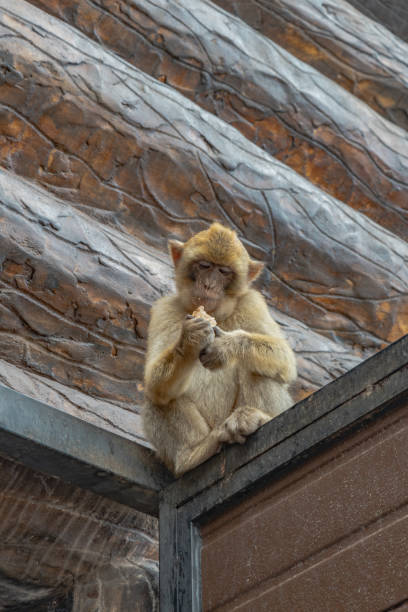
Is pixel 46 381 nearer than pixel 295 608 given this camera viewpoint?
No

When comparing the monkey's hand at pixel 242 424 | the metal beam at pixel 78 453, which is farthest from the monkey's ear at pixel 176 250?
the monkey's hand at pixel 242 424

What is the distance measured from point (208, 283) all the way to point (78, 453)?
110cm

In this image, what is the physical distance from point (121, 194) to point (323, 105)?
101 inches

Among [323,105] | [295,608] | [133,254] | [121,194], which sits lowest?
[295,608]

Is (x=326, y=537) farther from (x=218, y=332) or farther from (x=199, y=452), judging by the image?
(x=218, y=332)

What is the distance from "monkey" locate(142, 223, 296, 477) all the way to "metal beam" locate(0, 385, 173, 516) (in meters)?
0.12

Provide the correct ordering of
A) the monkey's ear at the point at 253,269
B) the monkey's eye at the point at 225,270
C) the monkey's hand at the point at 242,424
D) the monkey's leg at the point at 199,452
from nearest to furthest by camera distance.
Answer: the monkey's hand at the point at 242,424 → the monkey's leg at the point at 199,452 → the monkey's eye at the point at 225,270 → the monkey's ear at the point at 253,269

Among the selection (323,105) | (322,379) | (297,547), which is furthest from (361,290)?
(297,547)

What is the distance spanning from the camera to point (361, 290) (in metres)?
7.60

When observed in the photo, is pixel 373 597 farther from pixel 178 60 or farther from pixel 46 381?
pixel 178 60

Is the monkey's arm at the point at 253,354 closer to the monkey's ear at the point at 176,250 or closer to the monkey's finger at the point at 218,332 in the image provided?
the monkey's finger at the point at 218,332

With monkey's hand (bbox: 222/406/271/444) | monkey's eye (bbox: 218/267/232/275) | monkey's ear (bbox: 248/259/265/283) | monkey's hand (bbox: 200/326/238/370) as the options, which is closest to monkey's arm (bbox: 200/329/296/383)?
monkey's hand (bbox: 200/326/238/370)

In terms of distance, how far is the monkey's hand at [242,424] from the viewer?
385 centimetres

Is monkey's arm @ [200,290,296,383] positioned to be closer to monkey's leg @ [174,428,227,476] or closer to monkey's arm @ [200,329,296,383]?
monkey's arm @ [200,329,296,383]
